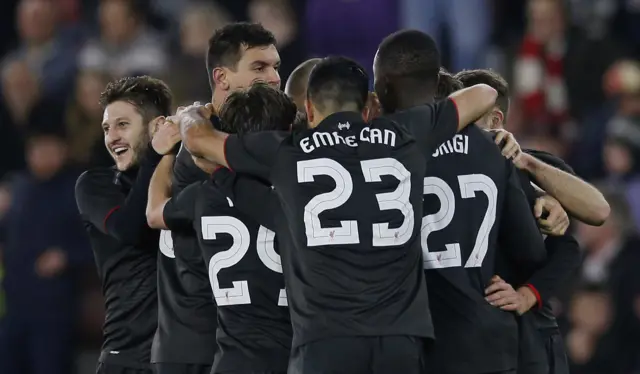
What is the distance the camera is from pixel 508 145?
5.99m

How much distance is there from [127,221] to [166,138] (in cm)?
44

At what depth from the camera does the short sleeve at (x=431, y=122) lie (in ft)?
18.7

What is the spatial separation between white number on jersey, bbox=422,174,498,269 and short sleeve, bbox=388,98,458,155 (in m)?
0.17

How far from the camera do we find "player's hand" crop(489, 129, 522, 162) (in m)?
5.97

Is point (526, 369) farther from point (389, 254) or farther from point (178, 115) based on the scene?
point (178, 115)

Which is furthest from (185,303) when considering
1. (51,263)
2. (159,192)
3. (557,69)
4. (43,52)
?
(43,52)

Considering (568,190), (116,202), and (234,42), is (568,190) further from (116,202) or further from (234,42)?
(116,202)

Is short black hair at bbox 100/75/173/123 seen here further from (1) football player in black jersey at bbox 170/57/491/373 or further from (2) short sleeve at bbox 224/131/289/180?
(1) football player in black jersey at bbox 170/57/491/373

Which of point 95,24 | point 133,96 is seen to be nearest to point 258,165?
point 133,96

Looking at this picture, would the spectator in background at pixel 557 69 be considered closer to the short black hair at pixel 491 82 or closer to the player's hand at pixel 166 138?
the short black hair at pixel 491 82

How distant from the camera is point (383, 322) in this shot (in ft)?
17.8

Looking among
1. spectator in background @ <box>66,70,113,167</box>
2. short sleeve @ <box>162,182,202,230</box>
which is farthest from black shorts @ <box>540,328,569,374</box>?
spectator in background @ <box>66,70,113,167</box>

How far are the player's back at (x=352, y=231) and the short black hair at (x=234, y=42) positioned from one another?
124 centimetres

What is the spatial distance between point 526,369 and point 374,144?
1325 mm
